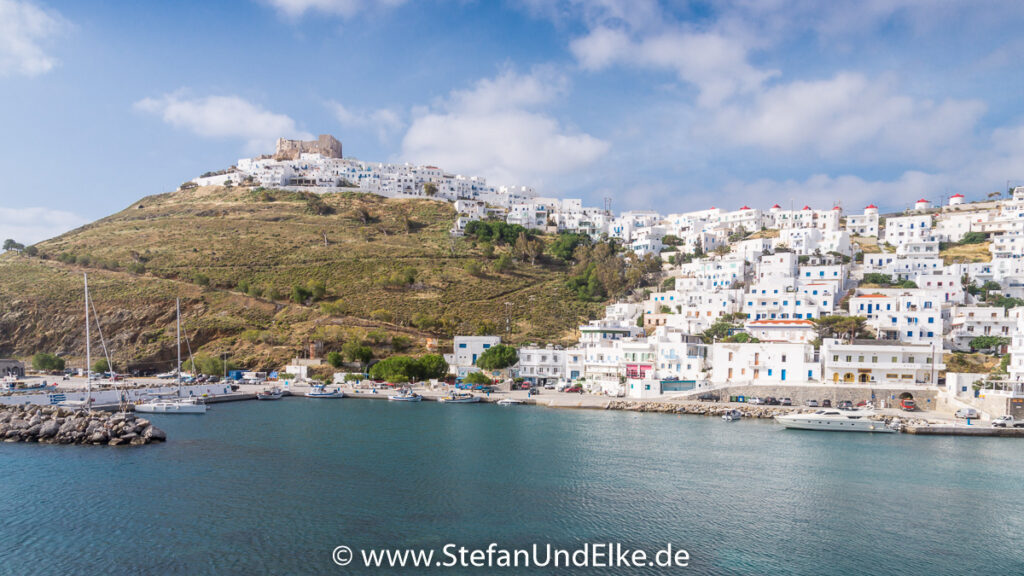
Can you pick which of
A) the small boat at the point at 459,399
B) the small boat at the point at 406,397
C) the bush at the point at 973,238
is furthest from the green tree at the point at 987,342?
the small boat at the point at 406,397

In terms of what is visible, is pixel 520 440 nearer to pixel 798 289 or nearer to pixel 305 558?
pixel 305 558

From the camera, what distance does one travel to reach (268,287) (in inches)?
2817

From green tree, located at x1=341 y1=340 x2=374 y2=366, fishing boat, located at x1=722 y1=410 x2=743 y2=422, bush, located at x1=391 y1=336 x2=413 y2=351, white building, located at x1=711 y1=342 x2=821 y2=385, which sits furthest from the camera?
bush, located at x1=391 y1=336 x2=413 y2=351

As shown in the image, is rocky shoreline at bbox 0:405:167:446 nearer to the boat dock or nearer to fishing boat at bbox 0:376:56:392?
fishing boat at bbox 0:376:56:392

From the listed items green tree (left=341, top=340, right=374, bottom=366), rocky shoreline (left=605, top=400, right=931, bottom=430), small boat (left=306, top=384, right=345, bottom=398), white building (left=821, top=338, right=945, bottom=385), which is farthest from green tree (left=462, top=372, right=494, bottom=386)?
white building (left=821, top=338, right=945, bottom=385)

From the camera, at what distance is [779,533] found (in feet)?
62.1

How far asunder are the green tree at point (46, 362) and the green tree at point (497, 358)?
132 ft

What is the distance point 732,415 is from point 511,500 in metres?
24.9

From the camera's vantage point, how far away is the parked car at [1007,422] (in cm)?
3700

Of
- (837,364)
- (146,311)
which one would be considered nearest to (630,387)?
(837,364)

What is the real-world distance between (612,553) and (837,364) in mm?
35941

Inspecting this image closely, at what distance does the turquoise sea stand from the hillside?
31.2 metres

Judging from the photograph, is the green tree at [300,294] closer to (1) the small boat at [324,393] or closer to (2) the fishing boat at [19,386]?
(1) the small boat at [324,393]

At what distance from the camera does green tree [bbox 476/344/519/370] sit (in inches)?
2191
